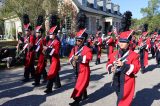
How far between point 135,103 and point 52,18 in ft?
12.8

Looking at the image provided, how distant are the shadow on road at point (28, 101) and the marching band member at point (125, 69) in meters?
2.61

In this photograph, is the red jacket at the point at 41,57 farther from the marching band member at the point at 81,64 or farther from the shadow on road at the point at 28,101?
the marching band member at the point at 81,64

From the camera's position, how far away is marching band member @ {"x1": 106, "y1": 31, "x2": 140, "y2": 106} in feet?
23.2

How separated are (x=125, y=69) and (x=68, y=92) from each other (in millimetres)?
3631

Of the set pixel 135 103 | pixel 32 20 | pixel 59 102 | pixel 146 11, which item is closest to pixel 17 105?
pixel 59 102

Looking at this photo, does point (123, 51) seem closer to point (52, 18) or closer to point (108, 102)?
point (108, 102)

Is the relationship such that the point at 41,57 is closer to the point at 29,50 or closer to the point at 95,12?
the point at 29,50

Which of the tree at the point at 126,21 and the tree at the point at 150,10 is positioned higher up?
the tree at the point at 150,10

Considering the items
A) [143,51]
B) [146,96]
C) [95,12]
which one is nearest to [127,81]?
[146,96]

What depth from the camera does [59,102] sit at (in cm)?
913

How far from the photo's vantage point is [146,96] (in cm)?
999

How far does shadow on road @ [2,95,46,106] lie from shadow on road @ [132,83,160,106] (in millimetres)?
2504

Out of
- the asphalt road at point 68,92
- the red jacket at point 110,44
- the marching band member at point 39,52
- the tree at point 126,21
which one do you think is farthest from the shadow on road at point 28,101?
the red jacket at point 110,44

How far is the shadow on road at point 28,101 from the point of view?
8961 mm
